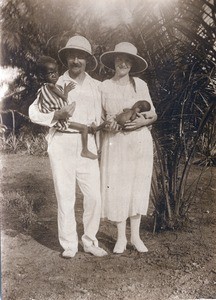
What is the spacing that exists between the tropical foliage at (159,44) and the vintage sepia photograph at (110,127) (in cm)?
1

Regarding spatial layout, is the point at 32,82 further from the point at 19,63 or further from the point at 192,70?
the point at 192,70

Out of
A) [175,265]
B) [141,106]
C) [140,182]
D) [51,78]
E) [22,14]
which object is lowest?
[175,265]

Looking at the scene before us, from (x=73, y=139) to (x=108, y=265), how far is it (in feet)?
3.79

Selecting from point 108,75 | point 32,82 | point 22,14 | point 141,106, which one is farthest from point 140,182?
point 22,14

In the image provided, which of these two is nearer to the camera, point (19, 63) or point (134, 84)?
point (134, 84)

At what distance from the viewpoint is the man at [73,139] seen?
3.58m

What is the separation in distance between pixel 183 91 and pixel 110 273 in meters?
1.71

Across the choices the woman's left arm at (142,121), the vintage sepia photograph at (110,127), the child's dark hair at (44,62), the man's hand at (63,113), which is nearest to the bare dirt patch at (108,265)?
the vintage sepia photograph at (110,127)

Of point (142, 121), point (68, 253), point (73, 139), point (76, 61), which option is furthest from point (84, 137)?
point (68, 253)

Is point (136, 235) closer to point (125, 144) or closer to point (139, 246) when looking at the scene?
point (139, 246)

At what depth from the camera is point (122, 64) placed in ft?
12.2

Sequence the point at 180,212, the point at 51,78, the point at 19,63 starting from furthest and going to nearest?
the point at 180,212, the point at 19,63, the point at 51,78

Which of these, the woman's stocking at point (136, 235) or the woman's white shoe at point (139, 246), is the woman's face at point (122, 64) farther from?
the woman's white shoe at point (139, 246)

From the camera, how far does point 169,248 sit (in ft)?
13.7
